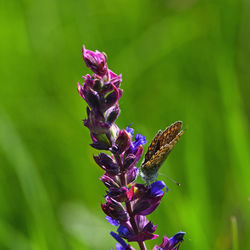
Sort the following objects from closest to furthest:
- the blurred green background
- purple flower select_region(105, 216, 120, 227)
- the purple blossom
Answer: the purple blossom → purple flower select_region(105, 216, 120, 227) → the blurred green background

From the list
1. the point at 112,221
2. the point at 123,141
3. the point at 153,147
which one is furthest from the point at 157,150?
the point at 112,221

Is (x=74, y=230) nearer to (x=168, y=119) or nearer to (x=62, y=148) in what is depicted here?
(x=62, y=148)

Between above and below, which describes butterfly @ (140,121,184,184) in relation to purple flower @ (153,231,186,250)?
above

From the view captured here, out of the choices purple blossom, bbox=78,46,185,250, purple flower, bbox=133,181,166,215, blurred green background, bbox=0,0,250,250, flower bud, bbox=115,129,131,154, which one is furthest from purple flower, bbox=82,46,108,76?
blurred green background, bbox=0,0,250,250

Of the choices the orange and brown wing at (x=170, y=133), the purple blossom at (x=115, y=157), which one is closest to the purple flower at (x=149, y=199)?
the purple blossom at (x=115, y=157)

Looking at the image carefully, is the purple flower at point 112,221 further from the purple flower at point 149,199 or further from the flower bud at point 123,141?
the flower bud at point 123,141

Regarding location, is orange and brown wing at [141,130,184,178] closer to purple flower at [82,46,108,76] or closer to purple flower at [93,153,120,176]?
purple flower at [93,153,120,176]

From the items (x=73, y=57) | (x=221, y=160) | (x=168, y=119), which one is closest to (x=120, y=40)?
(x=73, y=57)
